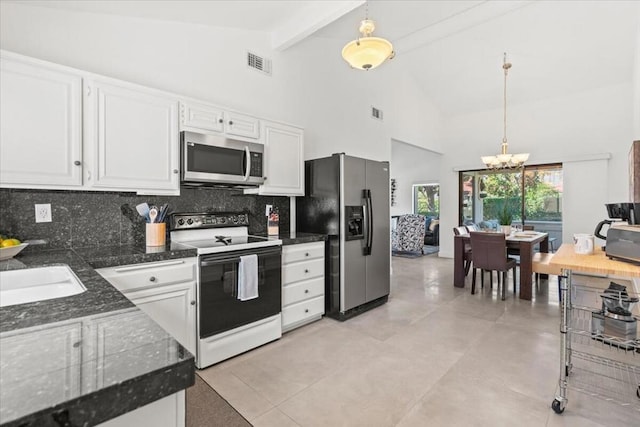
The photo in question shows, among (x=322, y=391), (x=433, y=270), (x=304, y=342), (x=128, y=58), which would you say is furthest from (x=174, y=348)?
(x=433, y=270)

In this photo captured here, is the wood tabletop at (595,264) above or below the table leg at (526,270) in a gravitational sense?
above

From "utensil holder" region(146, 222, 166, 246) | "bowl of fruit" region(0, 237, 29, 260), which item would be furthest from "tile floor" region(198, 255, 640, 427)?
"bowl of fruit" region(0, 237, 29, 260)

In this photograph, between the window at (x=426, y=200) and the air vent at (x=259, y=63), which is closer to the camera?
the air vent at (x=259, y=63)

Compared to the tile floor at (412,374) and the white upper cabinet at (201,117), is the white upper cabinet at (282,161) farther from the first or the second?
the tile floor at (412,374)

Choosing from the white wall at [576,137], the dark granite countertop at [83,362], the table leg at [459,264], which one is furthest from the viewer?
the white wall at [576,137]

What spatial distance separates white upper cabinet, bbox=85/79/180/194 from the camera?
2213mm

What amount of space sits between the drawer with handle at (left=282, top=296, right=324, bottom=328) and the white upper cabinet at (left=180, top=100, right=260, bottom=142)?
172 cm

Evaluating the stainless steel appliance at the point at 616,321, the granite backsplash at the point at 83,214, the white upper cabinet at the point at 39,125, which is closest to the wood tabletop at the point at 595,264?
the stainless steel appliance at the point at 616,321

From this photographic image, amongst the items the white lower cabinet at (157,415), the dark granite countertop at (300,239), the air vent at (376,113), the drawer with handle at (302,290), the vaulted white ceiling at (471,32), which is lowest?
the drawer with handle at (302,290)

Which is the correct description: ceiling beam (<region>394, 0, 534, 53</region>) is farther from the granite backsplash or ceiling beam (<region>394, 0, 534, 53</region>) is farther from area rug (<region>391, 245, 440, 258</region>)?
area rug (<region>391, 245, 440, 258</region>)

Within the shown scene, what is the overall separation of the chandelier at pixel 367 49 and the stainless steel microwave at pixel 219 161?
119 cm

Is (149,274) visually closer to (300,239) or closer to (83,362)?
(300,239)

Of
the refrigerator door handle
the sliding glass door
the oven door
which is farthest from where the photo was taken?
the sliding glass door

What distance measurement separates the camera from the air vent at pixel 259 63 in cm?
349
